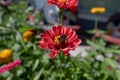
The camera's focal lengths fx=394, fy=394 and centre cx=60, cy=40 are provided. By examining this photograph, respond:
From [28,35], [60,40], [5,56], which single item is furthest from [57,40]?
[28,35]

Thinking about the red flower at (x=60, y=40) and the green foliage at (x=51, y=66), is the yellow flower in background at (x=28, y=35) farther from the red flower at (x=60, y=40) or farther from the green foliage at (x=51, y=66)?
the red flower at (x=60, y=40)

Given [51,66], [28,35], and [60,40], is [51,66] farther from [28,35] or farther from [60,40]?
[60,40]

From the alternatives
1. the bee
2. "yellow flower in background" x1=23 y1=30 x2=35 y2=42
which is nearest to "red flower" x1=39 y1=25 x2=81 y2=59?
the bee

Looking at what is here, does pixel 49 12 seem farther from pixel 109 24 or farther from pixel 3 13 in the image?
pixel 3 13

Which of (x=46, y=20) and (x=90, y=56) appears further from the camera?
(x=46, y=20)

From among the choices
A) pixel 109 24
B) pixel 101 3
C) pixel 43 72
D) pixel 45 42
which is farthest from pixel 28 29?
pixel 101 3

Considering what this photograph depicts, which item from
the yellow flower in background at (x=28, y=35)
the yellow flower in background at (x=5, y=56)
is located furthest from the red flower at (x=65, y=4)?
the yellow flower in background at (x=28, y=35)

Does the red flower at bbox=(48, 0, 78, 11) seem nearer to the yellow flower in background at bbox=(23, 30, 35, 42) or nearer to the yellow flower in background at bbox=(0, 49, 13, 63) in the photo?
the yellow flower in background at bbox=(0, 49, 13, 63)

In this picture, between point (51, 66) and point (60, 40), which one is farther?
point (51, 66)
